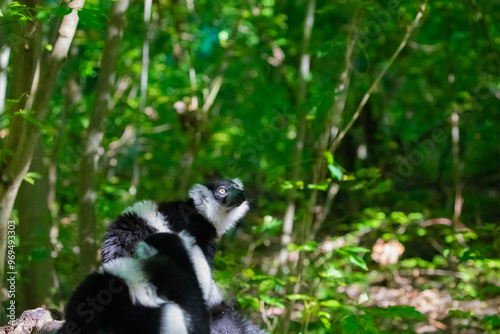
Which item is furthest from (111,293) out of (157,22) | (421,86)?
(421,86)

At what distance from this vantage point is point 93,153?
437 centimetres

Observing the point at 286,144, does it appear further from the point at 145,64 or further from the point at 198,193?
the point at 198,193

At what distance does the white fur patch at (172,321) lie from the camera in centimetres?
217

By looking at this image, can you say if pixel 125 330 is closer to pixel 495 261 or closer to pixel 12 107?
pixel 12 107

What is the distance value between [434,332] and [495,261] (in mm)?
2178

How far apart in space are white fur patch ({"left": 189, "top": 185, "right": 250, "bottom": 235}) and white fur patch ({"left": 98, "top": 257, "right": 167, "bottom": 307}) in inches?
37.2

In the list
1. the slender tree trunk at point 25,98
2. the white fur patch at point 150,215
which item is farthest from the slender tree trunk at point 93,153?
the white fur patch at point 150,215

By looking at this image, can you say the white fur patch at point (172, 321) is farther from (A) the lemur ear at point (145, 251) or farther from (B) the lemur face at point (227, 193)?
Result: (B) the lemur face at point (227, 193)

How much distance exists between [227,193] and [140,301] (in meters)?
1.24

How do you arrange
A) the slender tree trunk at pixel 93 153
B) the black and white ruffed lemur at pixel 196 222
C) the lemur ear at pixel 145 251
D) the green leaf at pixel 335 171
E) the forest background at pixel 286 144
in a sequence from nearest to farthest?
the lemur ear at pixel 145 251 < the black and white ruffed lemur at pixel 196 222 < the green leaf at pixel 335 171 < the forest background at pixel 286 144 < the slender tree trunk at pixel 93 153

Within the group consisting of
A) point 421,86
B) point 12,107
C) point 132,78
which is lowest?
point 421,86

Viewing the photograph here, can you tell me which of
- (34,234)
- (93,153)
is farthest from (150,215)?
(34,234)

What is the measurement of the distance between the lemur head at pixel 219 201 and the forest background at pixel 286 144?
0.33 m

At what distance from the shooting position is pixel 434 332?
5.47 m
